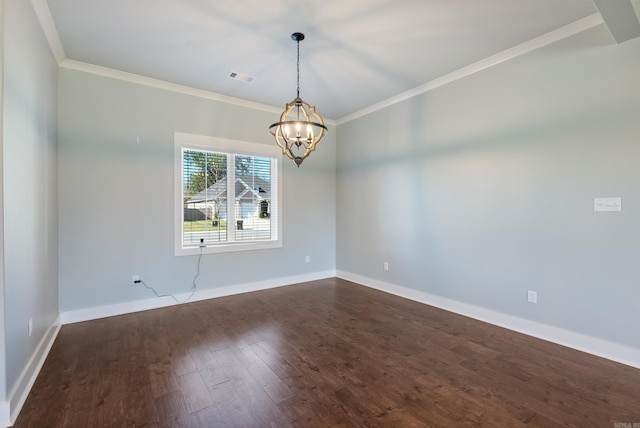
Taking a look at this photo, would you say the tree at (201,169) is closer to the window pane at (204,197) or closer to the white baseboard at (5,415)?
the window pane at (204,197)

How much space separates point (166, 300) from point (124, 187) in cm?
163

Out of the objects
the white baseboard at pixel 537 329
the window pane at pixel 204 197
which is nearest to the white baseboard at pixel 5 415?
the window pane at pixel 204 197

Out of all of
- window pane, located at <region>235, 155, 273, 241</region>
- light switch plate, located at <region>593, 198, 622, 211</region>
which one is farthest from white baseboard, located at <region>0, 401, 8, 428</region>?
light switch plate, located at <region>593, 198, 622, 211</region>

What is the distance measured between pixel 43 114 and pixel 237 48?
6.52 feet

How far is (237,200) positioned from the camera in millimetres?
4820

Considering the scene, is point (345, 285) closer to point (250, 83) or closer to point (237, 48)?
point (250, 83)

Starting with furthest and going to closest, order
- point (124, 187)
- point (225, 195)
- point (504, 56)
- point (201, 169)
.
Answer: point (225, 195)
point (201, 169)
point (124, 187)
point (504, 56)

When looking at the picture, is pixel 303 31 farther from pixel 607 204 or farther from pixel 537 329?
pixel 537 329

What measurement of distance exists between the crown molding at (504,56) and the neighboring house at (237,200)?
7.86 ft

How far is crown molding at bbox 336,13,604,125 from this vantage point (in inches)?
111

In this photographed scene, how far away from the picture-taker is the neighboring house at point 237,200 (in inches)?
175

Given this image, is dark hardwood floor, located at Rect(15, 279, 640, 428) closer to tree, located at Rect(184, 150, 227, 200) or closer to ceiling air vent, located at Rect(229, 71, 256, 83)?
tree, located at Rect(184, 150, 227, 200)

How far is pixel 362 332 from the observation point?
3266mm

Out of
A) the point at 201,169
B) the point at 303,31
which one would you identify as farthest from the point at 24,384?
the point at 303,31
